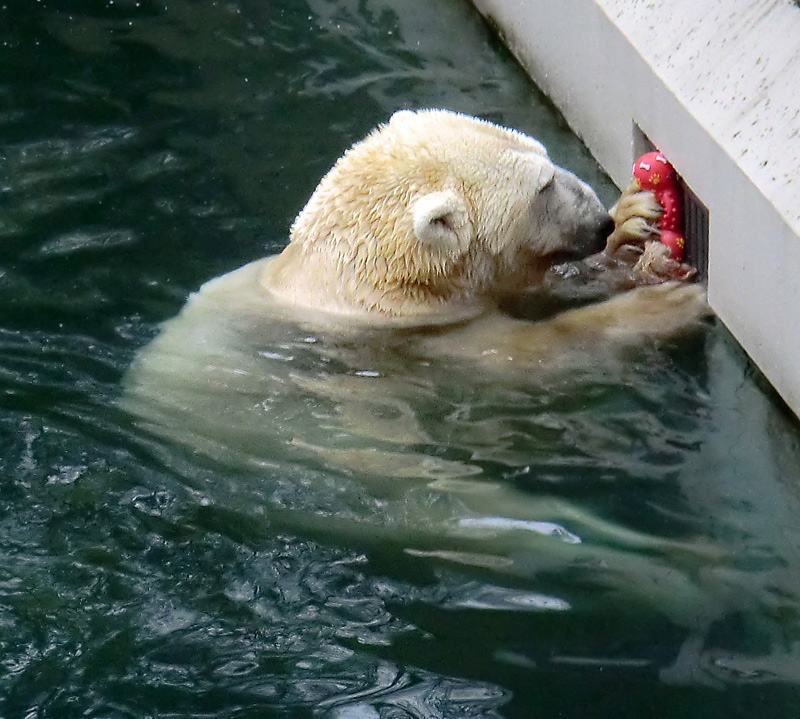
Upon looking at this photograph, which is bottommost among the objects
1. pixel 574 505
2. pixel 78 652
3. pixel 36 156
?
pixel 78 652

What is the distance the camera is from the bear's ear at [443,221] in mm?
4656

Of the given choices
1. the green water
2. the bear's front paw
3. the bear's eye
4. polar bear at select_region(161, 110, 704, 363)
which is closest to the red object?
the bear's front paw

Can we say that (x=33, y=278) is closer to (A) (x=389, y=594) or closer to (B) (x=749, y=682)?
(A) (x=389, y=594)

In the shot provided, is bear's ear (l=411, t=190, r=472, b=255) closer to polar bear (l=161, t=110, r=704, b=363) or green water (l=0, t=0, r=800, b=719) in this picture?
polar bear (l=161, t=110, r=704, b=363)

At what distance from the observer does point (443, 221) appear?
15.7ft

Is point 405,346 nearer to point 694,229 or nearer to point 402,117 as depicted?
point 402,117

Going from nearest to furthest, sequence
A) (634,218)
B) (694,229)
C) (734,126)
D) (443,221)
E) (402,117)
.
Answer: (734,126) < (443,221) < (402,117) < (634,218) < (694,229)

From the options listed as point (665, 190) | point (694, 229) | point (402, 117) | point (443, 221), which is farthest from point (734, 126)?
point (402, 117)

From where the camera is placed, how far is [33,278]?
573 centimetres

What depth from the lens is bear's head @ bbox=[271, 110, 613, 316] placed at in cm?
482

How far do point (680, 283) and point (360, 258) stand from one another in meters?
1.27

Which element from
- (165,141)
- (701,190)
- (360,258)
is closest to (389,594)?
(360,258)

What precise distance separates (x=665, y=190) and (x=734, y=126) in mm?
678

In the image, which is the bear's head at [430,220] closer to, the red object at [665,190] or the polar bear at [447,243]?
the polar bear at [447,243]
